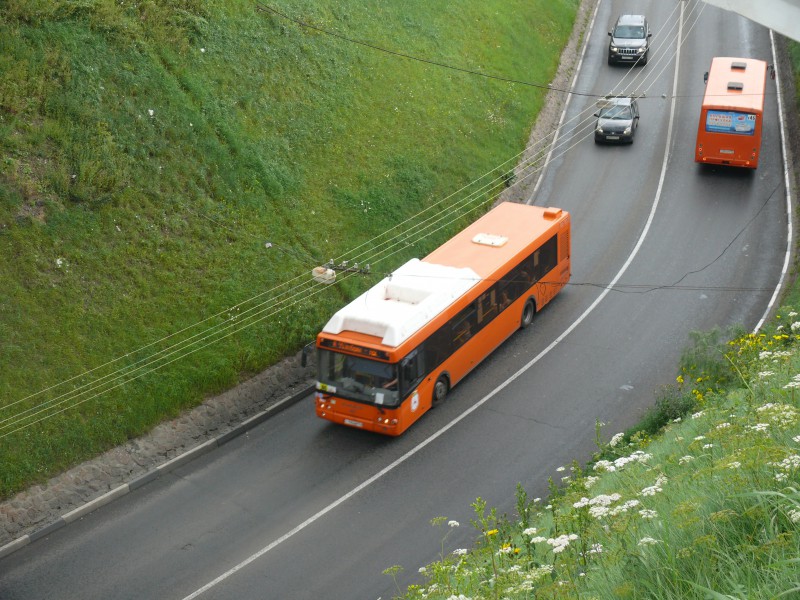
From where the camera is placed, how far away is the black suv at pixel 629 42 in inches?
1654

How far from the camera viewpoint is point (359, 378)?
20.7 meters

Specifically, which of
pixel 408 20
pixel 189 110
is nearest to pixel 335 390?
pixel 189 110

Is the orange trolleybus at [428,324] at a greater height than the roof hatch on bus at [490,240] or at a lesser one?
lesser

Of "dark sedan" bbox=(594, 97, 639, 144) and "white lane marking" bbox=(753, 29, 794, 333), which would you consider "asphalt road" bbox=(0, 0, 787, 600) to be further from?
"dark sedan" bbox=(594, 97, 639, 144)

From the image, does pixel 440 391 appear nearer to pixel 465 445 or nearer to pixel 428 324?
pixel 465 445

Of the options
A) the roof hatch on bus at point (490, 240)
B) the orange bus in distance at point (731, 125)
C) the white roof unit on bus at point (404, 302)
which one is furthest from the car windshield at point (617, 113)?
the white roof unit on bus at point (404, 302)

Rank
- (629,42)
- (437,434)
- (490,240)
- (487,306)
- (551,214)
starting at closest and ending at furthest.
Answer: (437,434), (487,306), (490,240), (551,214), (629,42)

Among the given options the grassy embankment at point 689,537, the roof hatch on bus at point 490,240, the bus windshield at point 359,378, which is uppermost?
the grassy embankment at point 689,537

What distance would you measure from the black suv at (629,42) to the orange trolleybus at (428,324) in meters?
19.5

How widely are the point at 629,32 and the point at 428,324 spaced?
27.2 metres

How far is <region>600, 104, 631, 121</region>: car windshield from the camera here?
3588 cm

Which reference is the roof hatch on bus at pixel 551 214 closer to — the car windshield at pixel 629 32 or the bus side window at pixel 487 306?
the bus side window at pixel 487 306

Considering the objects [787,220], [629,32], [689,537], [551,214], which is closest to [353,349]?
[551,214]

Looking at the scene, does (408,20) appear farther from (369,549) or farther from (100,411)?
(369,549)
